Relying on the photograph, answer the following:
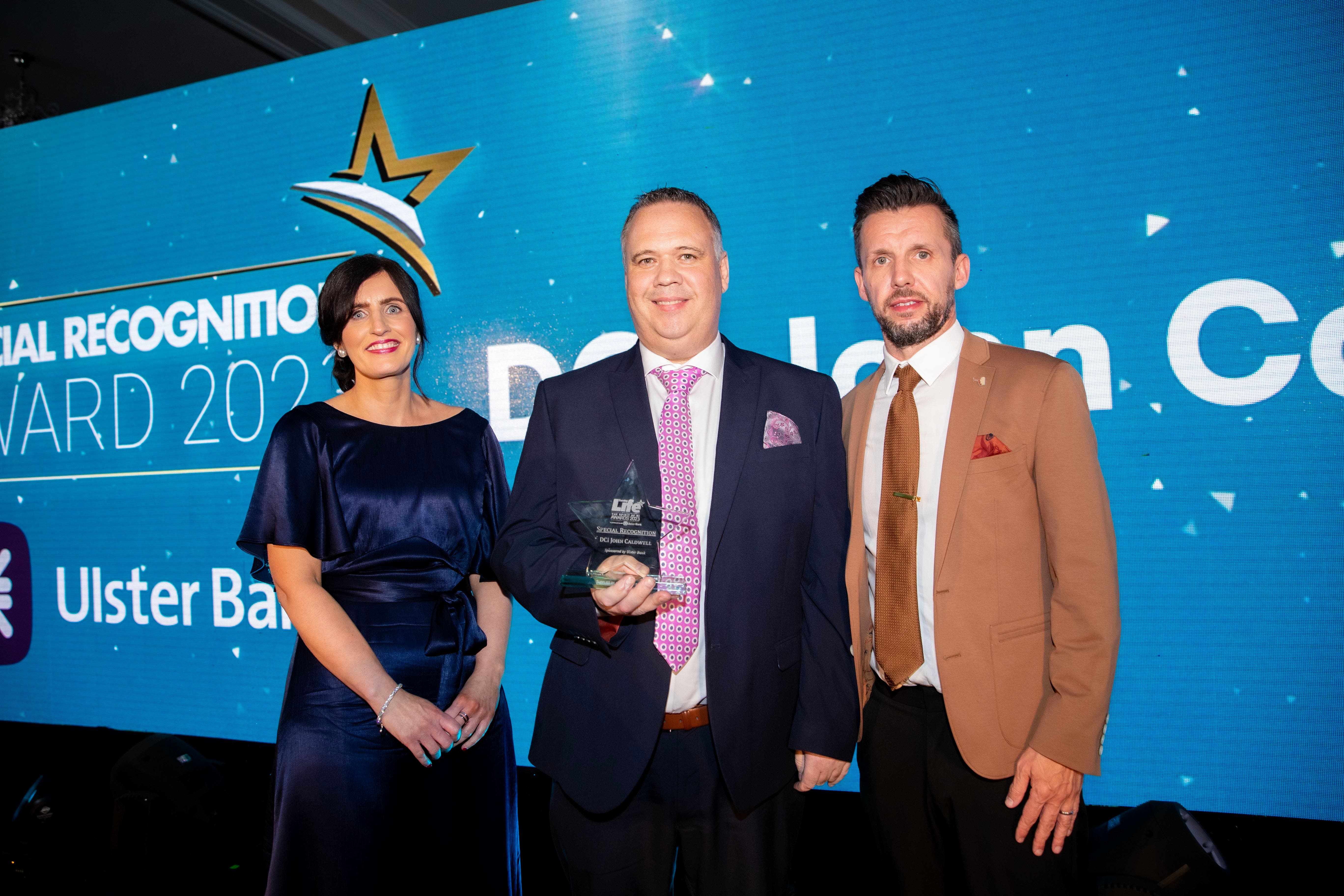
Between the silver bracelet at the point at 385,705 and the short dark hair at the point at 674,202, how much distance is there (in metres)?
1.24

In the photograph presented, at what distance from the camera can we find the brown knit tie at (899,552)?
1.62 m

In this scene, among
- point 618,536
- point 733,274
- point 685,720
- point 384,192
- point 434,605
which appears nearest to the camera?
point 618,536

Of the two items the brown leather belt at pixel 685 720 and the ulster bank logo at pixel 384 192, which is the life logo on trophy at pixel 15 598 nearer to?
the ulster bank logo at pixel 384 192

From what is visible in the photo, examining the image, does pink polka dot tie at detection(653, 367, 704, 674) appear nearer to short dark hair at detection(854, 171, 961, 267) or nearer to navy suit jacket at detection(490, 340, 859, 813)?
navy suit jacket at detection(490, 340, 859, 813)

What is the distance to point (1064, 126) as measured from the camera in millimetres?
2500

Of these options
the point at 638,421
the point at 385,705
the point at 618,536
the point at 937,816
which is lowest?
the point at 937,816

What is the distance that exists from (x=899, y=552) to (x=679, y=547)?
0.52 metres

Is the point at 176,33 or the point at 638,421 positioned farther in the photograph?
the point at 176,33

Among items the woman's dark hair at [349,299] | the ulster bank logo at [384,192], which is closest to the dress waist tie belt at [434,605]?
the woman's dark hair at [349,299]

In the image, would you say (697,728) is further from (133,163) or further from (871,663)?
(133,163)

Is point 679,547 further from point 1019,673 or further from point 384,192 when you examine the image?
point 384,192

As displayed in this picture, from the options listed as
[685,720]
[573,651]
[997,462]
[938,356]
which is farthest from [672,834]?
[938,356]

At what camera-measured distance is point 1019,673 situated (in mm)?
1549

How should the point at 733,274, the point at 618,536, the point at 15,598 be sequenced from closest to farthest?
the point at 618,536 → the point at 733,274 → the point at 15,598
